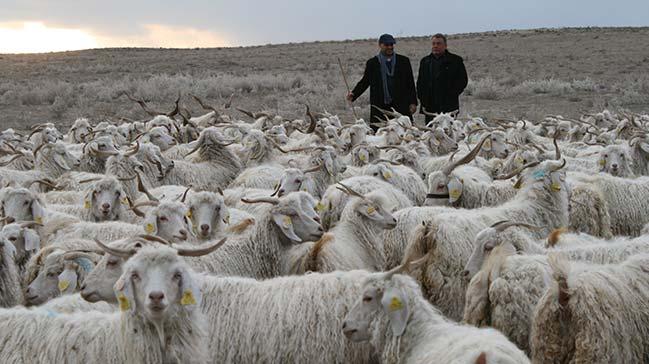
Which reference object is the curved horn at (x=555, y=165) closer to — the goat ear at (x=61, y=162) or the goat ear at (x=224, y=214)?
the goat ear at (x=224, y=214)

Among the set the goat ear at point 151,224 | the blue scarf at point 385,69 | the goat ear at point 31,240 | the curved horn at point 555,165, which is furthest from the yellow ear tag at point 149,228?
the blue scarf at point 385,69

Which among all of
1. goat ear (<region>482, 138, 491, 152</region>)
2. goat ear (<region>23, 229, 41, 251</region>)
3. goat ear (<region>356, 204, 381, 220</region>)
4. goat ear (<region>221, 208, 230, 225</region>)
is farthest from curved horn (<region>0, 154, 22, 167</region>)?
goat ear (<region>482, 138, 491, 152</region>)

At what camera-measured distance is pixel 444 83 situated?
47.5 feet

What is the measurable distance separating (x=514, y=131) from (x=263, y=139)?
3.78 m

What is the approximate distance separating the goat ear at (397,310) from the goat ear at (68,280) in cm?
245

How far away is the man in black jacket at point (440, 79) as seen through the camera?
561 inches

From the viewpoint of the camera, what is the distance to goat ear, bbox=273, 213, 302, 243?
6828 millimetres

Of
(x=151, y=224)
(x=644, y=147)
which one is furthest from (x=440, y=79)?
(x=151, y=224)

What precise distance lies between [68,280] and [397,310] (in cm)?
255

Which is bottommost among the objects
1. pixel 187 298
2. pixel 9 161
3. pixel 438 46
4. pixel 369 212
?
pixel 9 161

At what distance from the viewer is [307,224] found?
6883 mm

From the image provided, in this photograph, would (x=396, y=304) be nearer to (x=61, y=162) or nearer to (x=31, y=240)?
(x=31, y=240)

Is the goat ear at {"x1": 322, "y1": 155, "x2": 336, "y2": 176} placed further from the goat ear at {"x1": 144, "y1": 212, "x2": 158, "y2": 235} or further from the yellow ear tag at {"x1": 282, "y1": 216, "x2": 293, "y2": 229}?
the goat ear at {"x1": 144, "y1": 212, "x2": 158, "y2": 235}

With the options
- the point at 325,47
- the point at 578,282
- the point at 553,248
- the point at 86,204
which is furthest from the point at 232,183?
the point at 325,47
